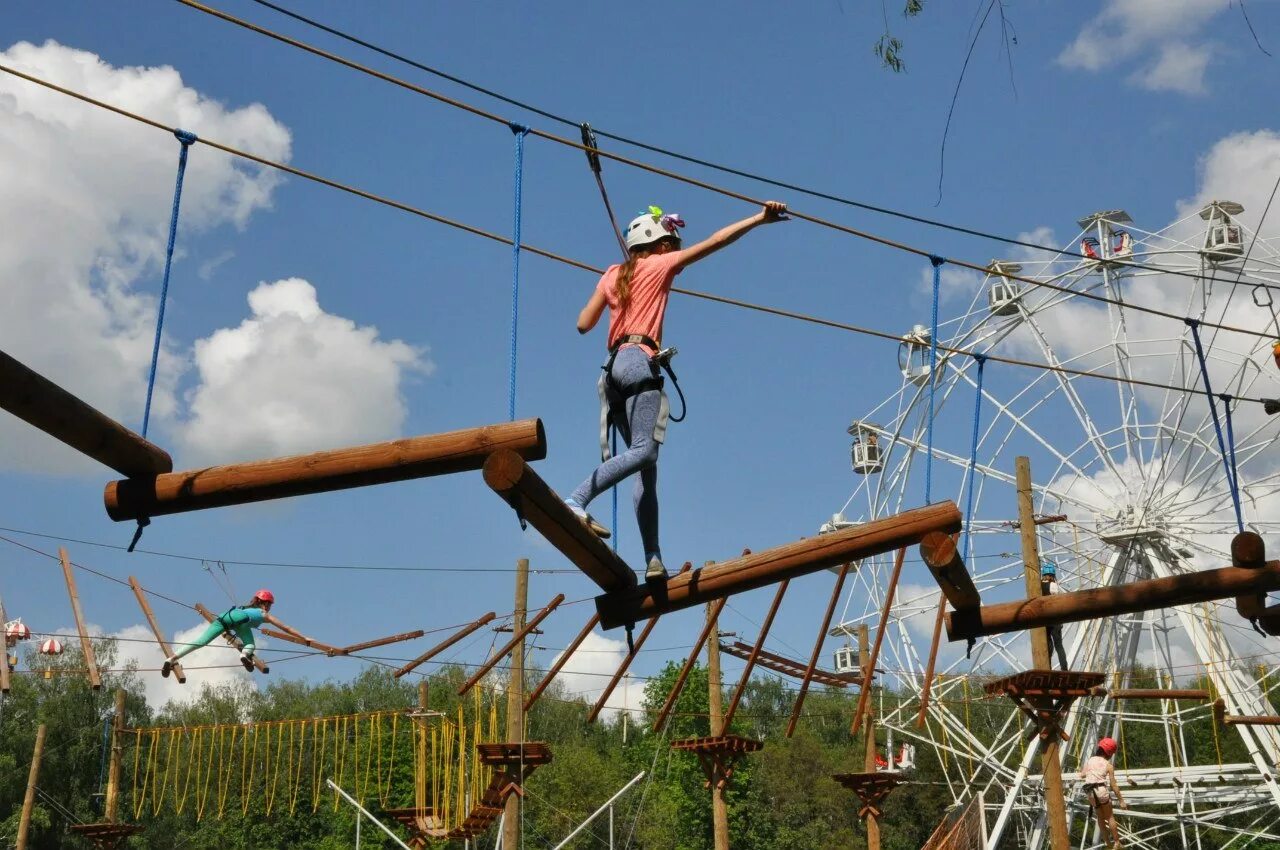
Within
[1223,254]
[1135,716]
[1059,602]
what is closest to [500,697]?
Answer: [1135,716]

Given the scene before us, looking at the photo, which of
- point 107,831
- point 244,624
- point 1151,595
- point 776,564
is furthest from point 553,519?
point 107,831

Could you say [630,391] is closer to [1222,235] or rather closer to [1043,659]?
[1043,659]

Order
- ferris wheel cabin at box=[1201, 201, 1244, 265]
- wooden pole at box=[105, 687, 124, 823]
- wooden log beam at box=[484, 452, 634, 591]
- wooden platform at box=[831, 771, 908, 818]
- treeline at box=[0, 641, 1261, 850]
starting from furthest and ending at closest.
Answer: treeline at box=[0, 641, 1261, 850] < ferris wheel cabin at box=[1201, 201, 1244, 265] < wooden pole at box=[105, 687, 124, 823] < wooden platform at box=[831, 771, 908, 818] < wooden log beam at box=[484, 452, 634, 591]

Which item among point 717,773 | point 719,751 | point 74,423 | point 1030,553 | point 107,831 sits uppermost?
point 1030,553

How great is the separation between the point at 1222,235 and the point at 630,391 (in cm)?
2208

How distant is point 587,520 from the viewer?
5777 mm

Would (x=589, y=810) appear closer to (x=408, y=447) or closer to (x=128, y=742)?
(x=128, y=742)

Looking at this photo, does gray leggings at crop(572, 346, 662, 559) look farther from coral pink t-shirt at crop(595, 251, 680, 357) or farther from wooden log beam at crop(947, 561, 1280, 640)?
wooden log beam at crop(947, 561, 1280, 640)

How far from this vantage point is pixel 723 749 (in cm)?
1658

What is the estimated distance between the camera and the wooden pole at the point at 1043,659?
13.8m

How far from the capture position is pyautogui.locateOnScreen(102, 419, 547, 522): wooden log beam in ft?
17.0

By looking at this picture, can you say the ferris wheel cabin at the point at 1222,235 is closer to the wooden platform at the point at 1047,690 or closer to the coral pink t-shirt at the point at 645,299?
the wooden platform at the point at 1047,690

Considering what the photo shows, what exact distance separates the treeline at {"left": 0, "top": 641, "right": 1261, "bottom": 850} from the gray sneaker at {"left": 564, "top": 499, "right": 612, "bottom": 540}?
3100 cm

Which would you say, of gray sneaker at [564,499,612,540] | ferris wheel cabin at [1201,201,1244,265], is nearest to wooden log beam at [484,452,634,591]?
gray sneaker at [564,499,612,540]
